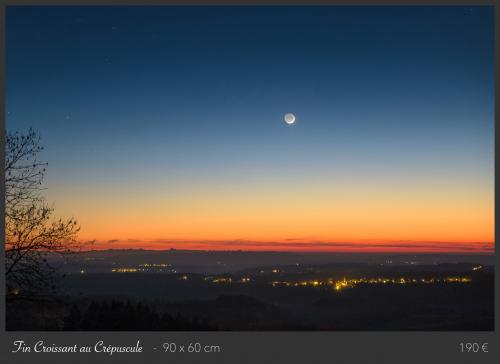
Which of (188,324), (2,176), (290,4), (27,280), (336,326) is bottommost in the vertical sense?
(336,326)

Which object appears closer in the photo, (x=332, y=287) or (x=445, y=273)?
(x=332, y=287)

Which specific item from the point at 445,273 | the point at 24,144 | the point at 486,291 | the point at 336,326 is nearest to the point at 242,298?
the point at 336,326

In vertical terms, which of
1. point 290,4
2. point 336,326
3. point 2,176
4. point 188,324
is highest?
point 290,4

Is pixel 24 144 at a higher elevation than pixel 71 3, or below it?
below

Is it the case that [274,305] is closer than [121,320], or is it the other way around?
[121,320]

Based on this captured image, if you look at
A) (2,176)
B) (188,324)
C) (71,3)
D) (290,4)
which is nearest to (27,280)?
(2,176)

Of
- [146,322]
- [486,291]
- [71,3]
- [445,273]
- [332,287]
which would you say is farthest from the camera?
[445,273]

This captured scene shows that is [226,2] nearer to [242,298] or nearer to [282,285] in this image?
[242,298]

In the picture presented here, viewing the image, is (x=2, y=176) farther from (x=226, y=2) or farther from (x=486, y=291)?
(x=486, y=291)
